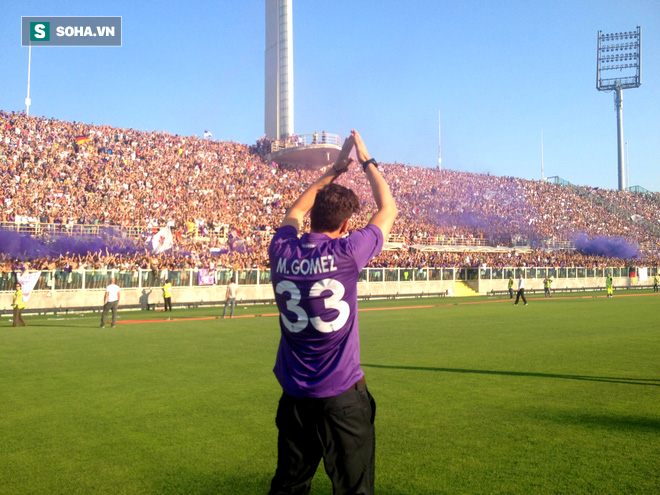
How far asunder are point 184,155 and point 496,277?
25.6 metres

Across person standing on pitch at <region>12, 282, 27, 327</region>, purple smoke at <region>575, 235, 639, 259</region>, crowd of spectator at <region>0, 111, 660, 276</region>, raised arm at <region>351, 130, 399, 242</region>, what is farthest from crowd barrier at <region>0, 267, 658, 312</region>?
raised arm at <region>351, 130, 399, 242</region>

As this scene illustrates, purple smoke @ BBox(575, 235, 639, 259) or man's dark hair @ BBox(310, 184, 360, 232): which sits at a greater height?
purple smoke @ BBox(575, 235, 639, 259)

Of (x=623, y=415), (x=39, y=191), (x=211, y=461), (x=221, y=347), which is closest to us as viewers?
(x=211, y=461)

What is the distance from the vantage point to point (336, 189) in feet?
9.58

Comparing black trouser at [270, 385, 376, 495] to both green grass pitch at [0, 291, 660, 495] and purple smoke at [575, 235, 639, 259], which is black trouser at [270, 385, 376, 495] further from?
purple smoke at [575, 235, 639, 259]

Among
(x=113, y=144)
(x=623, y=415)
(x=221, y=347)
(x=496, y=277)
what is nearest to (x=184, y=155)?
(x=113, y=144)

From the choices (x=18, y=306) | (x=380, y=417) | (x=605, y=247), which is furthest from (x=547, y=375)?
(x=605, y=247)

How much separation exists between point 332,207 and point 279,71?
59.7 meters

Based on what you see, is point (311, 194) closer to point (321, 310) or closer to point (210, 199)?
point (321, 310)

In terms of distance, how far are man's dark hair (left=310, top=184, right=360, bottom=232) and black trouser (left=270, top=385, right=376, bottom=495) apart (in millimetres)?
839

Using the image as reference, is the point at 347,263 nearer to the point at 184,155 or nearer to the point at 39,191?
the point at 39,191

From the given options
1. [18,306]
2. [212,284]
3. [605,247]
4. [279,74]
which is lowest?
[18,306]

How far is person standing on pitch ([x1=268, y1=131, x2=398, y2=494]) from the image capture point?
2766mm

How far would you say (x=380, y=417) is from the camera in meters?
6.54
